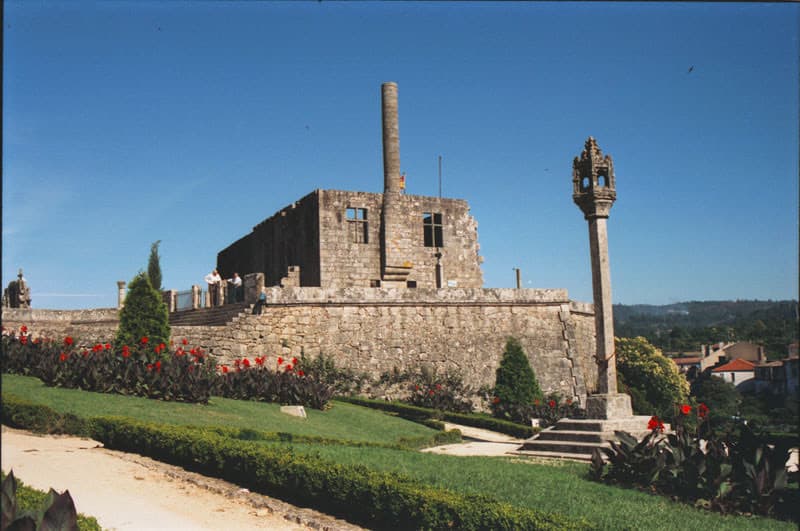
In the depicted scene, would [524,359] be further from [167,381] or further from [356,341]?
[167,381]

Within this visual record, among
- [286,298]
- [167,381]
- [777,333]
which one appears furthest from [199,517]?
[777,333]

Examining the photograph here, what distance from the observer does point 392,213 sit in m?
30.5

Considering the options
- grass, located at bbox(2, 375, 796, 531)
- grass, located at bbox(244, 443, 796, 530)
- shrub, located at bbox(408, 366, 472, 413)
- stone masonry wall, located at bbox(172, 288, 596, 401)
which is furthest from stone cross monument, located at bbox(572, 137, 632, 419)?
stone masonry wall, located at bbox(172, 288, 596, 401)

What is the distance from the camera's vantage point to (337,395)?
2261 cm

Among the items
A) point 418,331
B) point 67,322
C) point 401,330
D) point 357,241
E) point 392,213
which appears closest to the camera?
point 401,330

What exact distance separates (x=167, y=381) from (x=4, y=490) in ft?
39.4

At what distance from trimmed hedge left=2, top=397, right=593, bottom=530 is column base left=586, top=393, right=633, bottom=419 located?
7521mm

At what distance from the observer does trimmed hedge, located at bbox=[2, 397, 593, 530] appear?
245 inches

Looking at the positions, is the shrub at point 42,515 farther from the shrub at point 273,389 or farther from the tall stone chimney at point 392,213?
the tall stone chimney at point 392,213

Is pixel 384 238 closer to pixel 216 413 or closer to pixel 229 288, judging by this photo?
pixel 229 288

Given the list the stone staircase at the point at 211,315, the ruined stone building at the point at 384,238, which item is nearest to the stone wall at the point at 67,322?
the stone staircase at the point at 211,315

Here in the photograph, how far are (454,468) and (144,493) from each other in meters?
3.71

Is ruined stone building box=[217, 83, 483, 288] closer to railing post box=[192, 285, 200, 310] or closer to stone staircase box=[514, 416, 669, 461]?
railing post box=[192, 285, 200, 310]

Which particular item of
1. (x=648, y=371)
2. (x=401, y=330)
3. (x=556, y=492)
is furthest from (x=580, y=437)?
(x=648, y=371)
